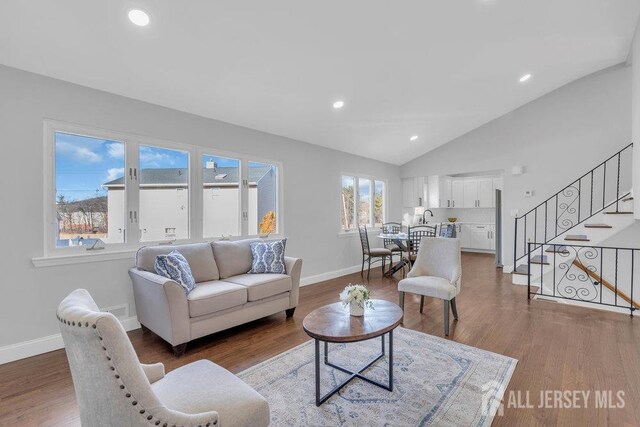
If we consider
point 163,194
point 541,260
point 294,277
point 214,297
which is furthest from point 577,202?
point 163,194

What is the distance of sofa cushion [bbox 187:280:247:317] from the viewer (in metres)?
2.83

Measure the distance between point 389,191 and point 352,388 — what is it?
584 centimetres

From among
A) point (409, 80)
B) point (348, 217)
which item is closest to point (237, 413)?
point (409, 80)

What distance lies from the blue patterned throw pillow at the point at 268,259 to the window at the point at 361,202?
8.20ft

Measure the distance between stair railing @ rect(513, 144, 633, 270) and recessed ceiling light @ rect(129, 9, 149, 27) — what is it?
5.75 meters

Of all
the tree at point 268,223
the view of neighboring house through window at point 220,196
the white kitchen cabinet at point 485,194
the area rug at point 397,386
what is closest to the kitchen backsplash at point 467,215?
the white kitchen cabinet at point 485,194

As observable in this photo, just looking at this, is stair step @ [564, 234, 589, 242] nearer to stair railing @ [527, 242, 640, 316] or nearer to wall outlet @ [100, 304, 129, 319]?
stair railing @ [527, 242, 640, 316]

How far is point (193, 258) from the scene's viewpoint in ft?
11.2

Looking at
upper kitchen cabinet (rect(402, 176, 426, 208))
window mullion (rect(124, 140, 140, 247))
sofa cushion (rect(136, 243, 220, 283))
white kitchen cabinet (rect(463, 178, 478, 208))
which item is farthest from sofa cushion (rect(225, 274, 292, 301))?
white kitchen cabinet (rect(463, 178, 478, 208))

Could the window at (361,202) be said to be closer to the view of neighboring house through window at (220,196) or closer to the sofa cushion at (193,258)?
the view of neighboring house through window at (220,196)

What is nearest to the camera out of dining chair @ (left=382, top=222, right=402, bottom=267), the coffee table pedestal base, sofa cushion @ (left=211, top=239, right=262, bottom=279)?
the coffee table pedestal base

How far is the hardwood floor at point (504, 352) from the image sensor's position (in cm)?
198

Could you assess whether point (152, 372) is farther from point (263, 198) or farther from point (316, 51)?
point (263, 198)

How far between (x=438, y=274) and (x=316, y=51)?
2911 mm
